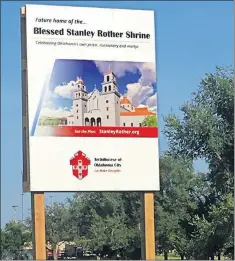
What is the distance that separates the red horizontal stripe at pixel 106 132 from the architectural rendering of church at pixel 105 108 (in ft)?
0.29

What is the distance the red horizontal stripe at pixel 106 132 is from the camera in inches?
567

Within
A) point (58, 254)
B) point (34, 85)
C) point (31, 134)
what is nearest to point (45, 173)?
point (31, 134)

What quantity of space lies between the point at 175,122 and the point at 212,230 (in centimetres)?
403

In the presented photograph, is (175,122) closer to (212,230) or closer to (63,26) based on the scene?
(212,230)

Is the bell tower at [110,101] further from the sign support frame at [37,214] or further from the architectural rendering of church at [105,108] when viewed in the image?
the sign support frame at [37,214]

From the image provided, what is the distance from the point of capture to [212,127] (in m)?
23.0

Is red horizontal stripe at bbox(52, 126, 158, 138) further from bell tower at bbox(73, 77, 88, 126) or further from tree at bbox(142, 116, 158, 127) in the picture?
bell tower at bbox(73, 77, 88, 126)

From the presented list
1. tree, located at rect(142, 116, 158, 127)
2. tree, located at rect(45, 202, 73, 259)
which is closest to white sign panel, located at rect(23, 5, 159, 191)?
tree, located at rect(142, 116, 158, 127)

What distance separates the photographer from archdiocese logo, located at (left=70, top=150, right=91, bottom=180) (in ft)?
47.2

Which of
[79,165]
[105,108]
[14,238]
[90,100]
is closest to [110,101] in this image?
[105,108]

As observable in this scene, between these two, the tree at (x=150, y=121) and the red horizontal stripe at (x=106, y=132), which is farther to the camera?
the tree at (x=150, y=121)

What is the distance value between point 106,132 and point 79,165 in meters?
0.93

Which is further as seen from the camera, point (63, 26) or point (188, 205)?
point (188, 205)

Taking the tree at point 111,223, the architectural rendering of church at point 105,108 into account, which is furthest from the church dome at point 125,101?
the tree at point 111,223
